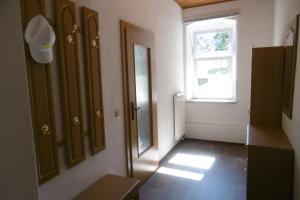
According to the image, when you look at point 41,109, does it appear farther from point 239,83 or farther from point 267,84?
point 239,83

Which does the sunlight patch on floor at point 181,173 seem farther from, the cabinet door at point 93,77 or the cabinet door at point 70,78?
the cabinet door at point 70,78

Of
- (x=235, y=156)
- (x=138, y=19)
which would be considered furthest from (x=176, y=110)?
(x=138, y=19)

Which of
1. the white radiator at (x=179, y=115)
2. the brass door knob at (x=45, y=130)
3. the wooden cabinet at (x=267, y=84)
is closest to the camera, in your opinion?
the brass door knob at (x=45, y=130)

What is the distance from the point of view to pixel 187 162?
3.39m

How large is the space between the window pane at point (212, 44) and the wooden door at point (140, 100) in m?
1.72

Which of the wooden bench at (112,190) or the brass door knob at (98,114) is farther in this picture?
the brass door knob at (98,114)

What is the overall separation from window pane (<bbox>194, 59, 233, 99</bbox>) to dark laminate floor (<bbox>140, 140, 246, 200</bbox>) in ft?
3.62

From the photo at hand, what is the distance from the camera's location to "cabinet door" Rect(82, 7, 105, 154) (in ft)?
5.81

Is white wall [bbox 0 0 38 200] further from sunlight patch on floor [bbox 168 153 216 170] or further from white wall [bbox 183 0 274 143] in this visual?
white wall [bbox 183 0 274 143]

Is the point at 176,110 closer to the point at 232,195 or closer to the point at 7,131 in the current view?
the point at 232,195

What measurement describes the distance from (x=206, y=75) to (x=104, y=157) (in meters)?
3.01

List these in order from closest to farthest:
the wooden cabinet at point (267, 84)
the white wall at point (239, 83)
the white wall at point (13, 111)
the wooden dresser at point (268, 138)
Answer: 1. the white wall at point (13, 111)
2. the wooden dresser at point (268, 138)
3. the wooden cabinet at point (267, 84)
4. the white wall at point (239, 83)

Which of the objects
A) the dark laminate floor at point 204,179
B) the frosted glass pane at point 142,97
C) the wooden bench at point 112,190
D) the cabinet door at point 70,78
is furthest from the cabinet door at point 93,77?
the dark laminate floor at point 204,179

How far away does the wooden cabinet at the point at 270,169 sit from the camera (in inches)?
73.2
